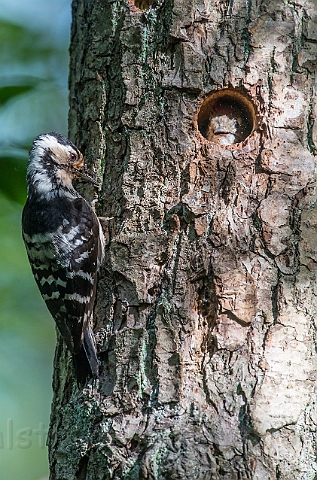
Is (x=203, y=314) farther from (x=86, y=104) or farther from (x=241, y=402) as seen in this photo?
(x=86, y=104)

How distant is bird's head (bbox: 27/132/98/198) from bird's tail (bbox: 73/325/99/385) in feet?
3.93

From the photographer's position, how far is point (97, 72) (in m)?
3.04

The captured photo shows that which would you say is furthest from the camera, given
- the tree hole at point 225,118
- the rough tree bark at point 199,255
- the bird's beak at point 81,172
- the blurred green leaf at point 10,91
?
the blurred green leaf at point 10,91

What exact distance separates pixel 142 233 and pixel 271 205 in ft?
1.96

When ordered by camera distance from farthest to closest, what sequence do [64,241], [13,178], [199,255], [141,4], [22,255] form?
[22,255], [64,241], [13,178], [141,4], [199,255]

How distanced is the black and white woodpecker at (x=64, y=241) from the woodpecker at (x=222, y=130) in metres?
0.64

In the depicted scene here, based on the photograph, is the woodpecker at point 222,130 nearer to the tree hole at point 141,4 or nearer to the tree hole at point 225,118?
the tree hole at point 225,118

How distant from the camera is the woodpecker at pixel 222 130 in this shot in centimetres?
288

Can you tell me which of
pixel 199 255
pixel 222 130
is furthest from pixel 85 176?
pixel 199 255

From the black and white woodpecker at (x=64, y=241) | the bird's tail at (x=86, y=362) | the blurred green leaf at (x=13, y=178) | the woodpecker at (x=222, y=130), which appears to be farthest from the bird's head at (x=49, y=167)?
the bird's tail at (x=86, y=362)

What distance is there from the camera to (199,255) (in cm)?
259

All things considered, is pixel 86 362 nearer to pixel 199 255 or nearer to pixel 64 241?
pixel 199 255

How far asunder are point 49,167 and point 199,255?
160 cm

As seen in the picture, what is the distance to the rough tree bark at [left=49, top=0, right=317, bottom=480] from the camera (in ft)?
7.67
